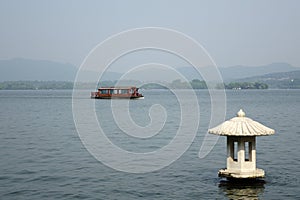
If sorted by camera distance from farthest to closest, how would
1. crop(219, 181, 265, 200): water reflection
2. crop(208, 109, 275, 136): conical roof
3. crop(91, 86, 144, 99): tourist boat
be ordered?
crop(91, 86, 144, 99): tourist boat < crop(208, 109, 275, 136): conical roof < crop(219, 181, 265, 200): water reflection

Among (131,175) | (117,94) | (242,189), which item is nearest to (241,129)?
(242,189)

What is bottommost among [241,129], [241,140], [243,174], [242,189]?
[242,189]

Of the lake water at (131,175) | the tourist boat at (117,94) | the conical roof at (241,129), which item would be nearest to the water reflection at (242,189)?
the lake water at (131,175)

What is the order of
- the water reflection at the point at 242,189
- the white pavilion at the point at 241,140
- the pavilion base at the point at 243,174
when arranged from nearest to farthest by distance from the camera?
the water reflection at the point at 242,189, the white pavilion at the point at 241,140, the pavilion base at the point at 243,174

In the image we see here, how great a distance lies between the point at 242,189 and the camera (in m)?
21.4

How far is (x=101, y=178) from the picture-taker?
2497 centimetres

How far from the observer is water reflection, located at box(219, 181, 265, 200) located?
20438mm

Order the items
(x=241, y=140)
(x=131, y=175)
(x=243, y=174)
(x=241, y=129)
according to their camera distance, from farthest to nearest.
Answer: (x=131, y=175)
(x=241, y=140)
(x=243, y=174)
(x=241, y=129)

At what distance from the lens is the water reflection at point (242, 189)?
20.4m

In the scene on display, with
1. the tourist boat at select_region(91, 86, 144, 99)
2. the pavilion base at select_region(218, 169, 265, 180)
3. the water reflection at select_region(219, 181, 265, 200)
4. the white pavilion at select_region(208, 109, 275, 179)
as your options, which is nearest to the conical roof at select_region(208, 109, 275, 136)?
the white pavilion at select_region(208, 109, 275, 179)

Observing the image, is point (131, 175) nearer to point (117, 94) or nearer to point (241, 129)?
point (241, 129)

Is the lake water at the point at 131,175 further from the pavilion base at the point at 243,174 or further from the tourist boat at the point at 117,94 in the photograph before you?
the tourist boat at the point at 117,94

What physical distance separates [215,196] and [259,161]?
967cm

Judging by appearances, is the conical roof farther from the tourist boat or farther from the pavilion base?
the tourist boat
